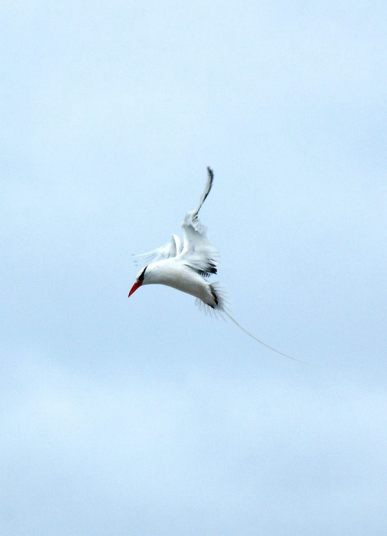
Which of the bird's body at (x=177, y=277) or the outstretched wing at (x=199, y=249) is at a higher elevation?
the outstretched wing at (x=199, y=249)

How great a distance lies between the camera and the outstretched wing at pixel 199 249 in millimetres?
44500

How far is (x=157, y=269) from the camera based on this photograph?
1729 inches

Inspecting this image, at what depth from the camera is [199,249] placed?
44.8 meters

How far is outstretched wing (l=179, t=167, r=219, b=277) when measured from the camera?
44500mm

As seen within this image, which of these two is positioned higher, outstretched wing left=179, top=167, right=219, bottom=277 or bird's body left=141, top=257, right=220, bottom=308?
outstretched wing left=179, top=167, right=219, bottom=277

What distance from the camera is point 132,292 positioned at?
44125 mm

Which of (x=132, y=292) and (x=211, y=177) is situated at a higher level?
(x=211, y=177)

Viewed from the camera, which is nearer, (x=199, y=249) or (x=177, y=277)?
(x=177, y=277)

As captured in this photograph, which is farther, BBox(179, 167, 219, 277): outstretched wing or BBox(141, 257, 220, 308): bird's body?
BBox(179, 167, 219, 277): outstretched wing

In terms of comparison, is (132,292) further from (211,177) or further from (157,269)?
(211,177)

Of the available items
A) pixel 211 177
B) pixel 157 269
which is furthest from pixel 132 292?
pixel 211 177

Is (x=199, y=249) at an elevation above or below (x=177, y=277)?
above

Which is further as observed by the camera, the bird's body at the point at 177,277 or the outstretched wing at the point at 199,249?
the outstretched wing at the point at 199,249

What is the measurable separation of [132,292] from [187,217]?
2.92 metres
